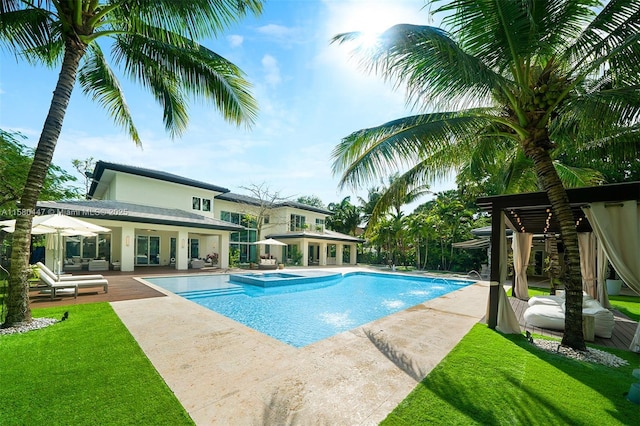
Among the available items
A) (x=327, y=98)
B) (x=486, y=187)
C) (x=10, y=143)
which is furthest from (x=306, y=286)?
(x=486, y=187)

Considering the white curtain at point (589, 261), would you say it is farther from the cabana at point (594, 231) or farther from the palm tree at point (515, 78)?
the palm tree at point (515, 78)

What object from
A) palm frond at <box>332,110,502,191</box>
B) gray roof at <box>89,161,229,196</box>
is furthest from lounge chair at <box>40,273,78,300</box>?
gray roof at <box>89,161,229,196</box>

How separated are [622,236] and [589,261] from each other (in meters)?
5.24

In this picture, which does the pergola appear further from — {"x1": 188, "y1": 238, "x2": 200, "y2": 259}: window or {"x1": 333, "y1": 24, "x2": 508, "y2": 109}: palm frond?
{"x1": 188, "y1": 238, "x2": 200, "y2": 259}: window

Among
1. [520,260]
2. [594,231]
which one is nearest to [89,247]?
[520,260]

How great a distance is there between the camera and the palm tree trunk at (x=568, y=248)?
17.2ft

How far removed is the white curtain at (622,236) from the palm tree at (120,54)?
8360 millimetres

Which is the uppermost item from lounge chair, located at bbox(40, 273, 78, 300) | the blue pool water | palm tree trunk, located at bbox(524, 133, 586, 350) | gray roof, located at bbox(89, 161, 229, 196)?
gray roof, located at bbox(89, 161, 229, 196)

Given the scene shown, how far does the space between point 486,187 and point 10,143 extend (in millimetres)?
36711

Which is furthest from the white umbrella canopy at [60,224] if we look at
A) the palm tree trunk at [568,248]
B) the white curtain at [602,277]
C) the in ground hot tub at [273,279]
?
the white curtain at [602,277]

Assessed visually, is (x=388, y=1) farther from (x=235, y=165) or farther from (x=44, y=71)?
(x=235, y=165)

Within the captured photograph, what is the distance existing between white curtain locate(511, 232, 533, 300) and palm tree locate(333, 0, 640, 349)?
5.78m

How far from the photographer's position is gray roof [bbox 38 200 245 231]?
1433 centimetres

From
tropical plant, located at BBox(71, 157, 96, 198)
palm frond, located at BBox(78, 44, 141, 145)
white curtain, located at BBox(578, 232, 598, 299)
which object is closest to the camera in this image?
palm frond, located at BBox(78, 44, 141, 145)
